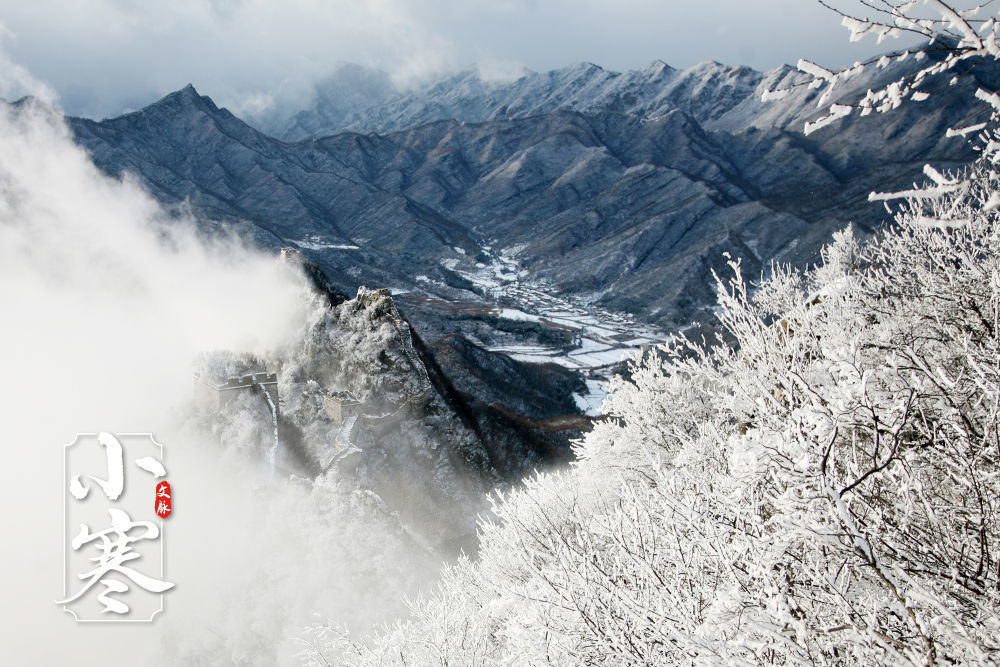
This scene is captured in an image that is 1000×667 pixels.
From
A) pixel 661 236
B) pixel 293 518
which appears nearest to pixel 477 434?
pixel 293 518

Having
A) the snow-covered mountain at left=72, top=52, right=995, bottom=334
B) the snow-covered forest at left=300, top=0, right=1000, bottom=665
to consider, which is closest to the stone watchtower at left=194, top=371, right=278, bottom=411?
the snow-covered forest at left=300, top=0, right=1000, bottom=665

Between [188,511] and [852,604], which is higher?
[188,511]

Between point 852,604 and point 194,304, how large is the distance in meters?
20.6

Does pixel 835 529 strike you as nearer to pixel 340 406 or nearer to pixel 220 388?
pixel 340 406

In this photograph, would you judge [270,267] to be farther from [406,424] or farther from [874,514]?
[874,514]

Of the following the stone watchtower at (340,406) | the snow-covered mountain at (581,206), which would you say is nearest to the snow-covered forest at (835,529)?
the stone watchtower at (340,406)

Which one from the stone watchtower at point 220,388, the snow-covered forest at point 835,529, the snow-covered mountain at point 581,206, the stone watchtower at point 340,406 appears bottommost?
the snow-covered forest at point 835,529

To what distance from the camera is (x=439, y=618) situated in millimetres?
9852

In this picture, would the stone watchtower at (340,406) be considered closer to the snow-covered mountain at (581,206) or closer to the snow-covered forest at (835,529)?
the snow-covered forest at (835,529)

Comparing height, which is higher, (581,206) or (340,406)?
(581,206)

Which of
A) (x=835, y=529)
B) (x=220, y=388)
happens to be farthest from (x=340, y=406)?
(x=835, y=529)

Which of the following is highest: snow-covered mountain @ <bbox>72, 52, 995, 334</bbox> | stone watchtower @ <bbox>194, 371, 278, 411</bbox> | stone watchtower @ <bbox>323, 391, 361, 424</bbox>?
snow-covered mountain @ <bbox>72, 52, 995, 334</bbox>

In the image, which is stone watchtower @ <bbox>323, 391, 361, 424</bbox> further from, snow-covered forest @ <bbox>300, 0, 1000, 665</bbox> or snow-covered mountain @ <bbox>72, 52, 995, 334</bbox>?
snow-covered mountain @ <bbox>72, 52, 995, 334</bbox>

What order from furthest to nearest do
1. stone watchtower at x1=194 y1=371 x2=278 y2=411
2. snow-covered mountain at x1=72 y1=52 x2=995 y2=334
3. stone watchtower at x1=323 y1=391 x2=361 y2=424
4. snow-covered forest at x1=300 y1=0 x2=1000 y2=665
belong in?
snow-covered mountain at x1=72 y1=52 x2=995 y2=334, stone watchtower at x1=323 y1=391 x2=361 y2=424, stone watchtower at x1=194 y1=371 x2=278 y2=411, snow-covered forest at x1=300 y1=0 x2=1000 y2=665
